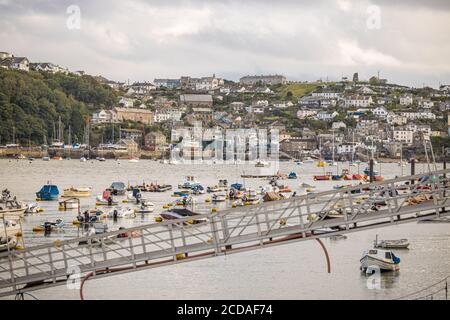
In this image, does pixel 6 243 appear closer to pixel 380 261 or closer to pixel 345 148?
pixel 380 261

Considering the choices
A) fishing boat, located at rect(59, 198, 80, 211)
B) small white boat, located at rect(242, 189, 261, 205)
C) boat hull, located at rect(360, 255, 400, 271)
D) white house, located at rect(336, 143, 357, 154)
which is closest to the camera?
boat hull, located at rect(360, 255, 400, 271)

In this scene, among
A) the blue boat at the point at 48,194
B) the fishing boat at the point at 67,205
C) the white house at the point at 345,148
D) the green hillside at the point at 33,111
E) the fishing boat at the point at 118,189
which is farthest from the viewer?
the green hillside at the point at 33,111

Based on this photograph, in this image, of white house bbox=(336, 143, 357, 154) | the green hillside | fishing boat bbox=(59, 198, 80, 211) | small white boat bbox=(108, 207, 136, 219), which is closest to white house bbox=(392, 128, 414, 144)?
white house bbox=(336, 143, 357, 154)

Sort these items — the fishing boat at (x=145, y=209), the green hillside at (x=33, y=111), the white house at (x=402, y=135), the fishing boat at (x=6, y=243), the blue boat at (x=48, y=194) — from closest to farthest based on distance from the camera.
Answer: the fishing boat at (x=6, y=243) < the fishing boat at (x=145, y=209) < the blue boat at (x=48, y=194) < the green hillside at (x=33, y=111) < the white house at (x=402, y=135)

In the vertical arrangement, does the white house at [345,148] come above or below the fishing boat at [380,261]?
below

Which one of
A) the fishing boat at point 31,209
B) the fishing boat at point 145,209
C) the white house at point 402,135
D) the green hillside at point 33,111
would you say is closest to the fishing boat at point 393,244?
the fishing boat at point 145,209

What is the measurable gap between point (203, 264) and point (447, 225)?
58.3 feet

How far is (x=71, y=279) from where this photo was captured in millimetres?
15258

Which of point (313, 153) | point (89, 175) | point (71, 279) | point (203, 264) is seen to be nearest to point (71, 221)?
point (203, 264)

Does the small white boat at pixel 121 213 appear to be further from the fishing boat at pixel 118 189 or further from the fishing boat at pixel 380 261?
the fishing boat at pixel 380 261

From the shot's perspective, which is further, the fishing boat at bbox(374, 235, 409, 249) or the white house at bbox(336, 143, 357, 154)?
the white house at bbox(336, 143, 357, 154)

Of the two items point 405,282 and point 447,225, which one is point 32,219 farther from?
point 405,282

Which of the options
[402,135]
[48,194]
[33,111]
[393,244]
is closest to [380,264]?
[393,244]

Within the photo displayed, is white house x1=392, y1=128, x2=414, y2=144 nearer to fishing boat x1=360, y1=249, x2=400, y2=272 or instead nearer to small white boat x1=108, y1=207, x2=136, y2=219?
small white boat x1=108, y1=207, x2=136, y2=219
